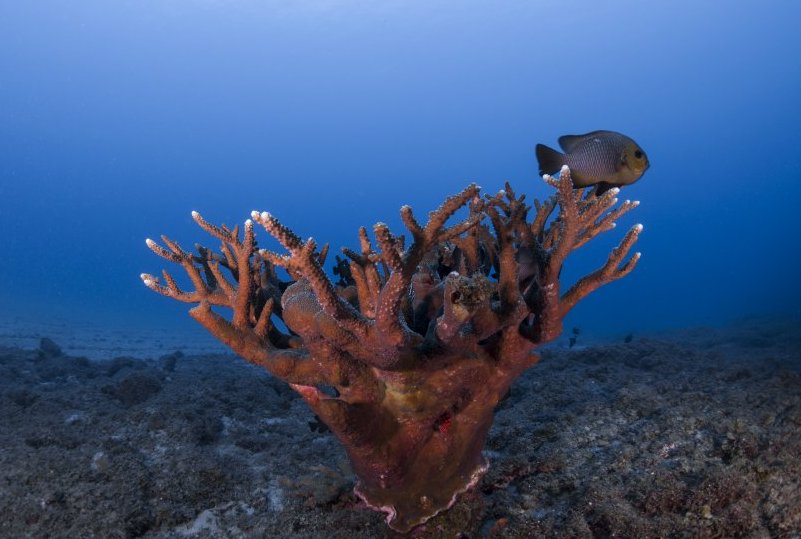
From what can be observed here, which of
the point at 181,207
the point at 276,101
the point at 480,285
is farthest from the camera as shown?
the point at 181,207

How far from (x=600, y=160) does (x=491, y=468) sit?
2755mm

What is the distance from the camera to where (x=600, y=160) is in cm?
311

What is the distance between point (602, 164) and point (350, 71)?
109906 mm

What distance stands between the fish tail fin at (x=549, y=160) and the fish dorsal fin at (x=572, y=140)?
0.27 feet

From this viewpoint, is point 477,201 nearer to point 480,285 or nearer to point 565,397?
point 480,285

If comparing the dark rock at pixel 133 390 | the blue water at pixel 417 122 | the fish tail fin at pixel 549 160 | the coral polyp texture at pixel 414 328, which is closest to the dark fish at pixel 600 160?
the fish tail fin at pixel 549 160

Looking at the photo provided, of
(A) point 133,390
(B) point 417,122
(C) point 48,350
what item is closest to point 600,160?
(A) point 133,390

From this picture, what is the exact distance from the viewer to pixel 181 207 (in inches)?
6107

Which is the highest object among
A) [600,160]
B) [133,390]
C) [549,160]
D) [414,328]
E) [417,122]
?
[417,122]

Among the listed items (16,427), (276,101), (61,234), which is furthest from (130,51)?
(16,427)

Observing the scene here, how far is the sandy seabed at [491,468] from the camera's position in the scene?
3.08 metres

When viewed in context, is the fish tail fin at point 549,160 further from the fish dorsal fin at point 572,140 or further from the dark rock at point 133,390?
the dark rock at point 133,390

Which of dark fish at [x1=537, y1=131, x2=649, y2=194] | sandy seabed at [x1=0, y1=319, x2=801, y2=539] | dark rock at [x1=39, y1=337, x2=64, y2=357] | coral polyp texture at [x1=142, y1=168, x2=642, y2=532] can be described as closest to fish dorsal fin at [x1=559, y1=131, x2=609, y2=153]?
dark fish at [x1=537, y1=131, x2=649, y2=194]

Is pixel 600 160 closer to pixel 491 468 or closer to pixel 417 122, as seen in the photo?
pixel 491 468
